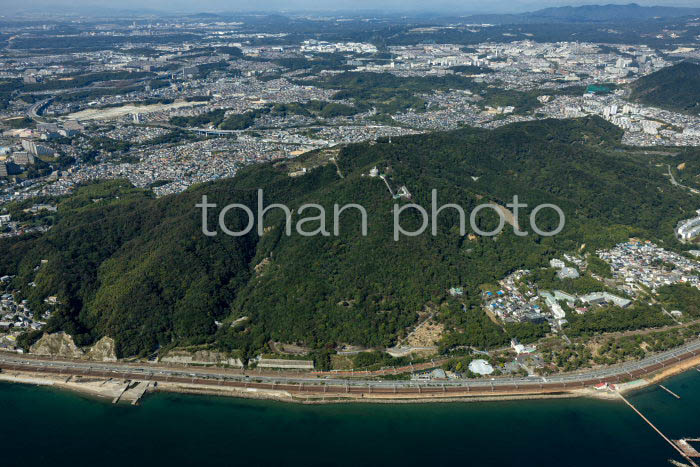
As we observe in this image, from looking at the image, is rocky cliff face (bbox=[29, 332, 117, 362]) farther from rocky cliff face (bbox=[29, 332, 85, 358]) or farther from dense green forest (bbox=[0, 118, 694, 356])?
dense green forest (bbox=[0, 118, 694, 356])

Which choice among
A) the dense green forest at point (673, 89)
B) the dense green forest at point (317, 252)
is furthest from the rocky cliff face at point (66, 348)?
the dense green forest at point (673, 89)

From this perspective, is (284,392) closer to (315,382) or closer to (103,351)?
(315,382)

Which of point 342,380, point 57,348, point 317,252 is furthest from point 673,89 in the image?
point 57,348

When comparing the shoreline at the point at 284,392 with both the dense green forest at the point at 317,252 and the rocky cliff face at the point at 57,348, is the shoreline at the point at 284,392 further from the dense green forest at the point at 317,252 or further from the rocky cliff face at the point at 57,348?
the dense green forest at the point at 317,252

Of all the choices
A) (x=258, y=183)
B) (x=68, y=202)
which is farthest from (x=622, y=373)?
(x=68, y=202)

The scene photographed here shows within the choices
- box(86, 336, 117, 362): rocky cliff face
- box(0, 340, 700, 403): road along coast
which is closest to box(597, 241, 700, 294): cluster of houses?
box(0, 340, 700, 403): road along coast
